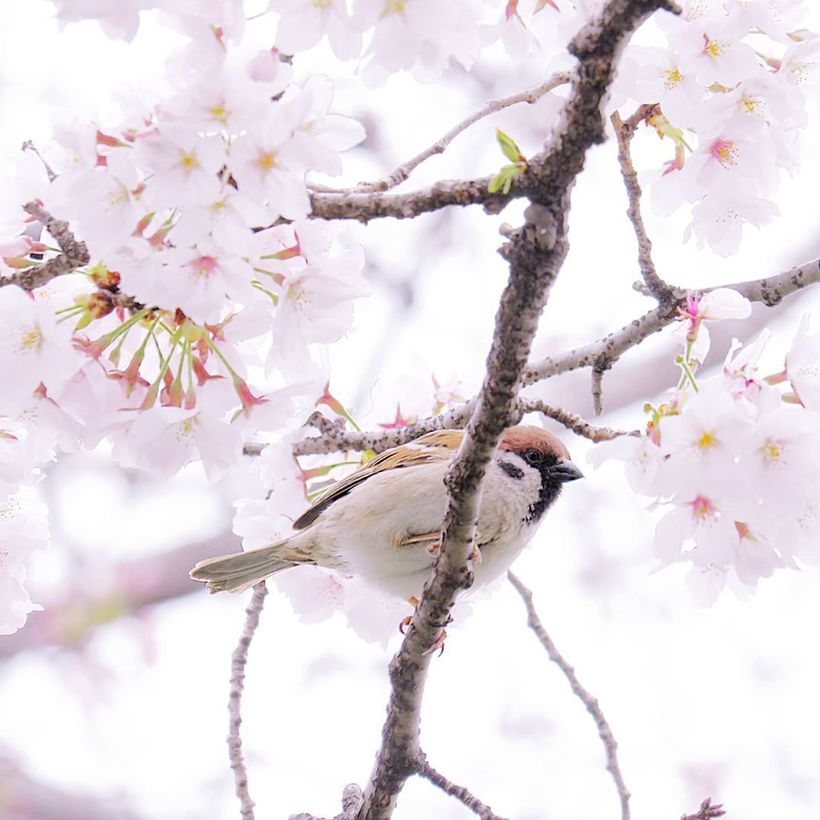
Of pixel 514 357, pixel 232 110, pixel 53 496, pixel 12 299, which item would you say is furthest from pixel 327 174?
pixel 53 496

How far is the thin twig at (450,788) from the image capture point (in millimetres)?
1990

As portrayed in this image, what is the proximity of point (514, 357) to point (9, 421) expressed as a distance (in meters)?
0.88

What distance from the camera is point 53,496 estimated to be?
5.70 meters

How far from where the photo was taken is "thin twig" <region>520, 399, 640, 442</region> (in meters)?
1.91

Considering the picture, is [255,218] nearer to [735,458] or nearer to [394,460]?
[735,458]

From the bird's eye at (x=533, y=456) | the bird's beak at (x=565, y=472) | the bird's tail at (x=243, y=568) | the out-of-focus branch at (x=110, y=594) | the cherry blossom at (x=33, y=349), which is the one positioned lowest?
the cherry blossom at (x=33, y=349)

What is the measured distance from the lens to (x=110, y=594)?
479 centimetres

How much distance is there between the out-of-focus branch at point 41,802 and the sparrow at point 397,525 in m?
2.49

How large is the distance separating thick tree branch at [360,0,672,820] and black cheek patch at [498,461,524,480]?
804 millimetres

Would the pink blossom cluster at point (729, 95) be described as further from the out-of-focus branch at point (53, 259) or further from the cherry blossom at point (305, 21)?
the out-of-focus branch at point (53, 259)

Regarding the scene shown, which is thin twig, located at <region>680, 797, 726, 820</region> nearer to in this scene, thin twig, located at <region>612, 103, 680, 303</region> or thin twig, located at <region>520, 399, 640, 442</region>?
thin twig, located at <region>520, 399, 640, 442</region>

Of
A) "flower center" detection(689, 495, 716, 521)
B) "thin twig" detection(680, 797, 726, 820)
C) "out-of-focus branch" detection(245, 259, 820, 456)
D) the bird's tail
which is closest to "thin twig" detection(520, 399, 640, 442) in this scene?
"out-of-focus branch" detection(245, 259, 820, 456)

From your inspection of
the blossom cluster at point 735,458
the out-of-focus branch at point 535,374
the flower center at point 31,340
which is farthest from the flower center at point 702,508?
the flower center at point 31,340

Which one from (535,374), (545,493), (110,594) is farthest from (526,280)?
(110,594)
